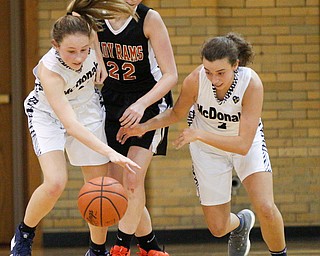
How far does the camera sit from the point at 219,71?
605cm

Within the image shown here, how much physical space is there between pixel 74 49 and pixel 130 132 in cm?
72

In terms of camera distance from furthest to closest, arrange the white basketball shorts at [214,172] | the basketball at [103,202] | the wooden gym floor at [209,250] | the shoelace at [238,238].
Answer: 1. the wooden gym floor at [209,250]
2. the shoelace at [238,238]
3. the white basketball shorts at [214,172]
4. the basketball at [103,202]

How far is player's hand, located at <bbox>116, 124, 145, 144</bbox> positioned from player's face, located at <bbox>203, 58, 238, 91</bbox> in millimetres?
588

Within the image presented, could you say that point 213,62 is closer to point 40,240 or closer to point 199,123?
point 199,123

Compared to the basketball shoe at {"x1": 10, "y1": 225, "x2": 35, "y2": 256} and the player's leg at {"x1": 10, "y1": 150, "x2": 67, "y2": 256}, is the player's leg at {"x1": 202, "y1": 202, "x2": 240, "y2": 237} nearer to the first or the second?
the player's leg at {"x1": 10, "y1": 150, "x2": 67, "y2": 256}

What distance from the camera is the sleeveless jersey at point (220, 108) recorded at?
6.29 meters

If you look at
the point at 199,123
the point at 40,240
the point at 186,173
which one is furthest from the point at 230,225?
the point at 40,240

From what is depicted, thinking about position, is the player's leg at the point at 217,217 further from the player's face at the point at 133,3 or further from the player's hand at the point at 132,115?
the player's face at the point at 133,3

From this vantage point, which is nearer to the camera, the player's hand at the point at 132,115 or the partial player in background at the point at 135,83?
the player's hand at the point at 132,115

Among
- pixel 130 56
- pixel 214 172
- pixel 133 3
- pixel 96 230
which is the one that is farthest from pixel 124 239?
pixel 133 3

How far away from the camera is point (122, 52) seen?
253 inches

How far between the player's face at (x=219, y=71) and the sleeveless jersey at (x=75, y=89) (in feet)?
2.65

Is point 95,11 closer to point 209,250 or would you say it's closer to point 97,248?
point 97,248

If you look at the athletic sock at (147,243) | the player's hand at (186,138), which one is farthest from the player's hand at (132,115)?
the athletic sock at (147,243)
